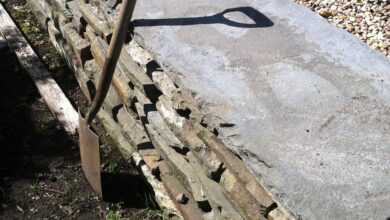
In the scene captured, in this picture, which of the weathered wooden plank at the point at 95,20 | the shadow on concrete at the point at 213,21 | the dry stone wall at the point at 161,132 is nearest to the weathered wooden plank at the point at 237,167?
the dry stone wall at the point at 161,132

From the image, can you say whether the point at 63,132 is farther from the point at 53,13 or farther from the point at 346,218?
the point at 346,218

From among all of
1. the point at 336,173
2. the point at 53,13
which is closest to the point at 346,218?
the point at 336,173

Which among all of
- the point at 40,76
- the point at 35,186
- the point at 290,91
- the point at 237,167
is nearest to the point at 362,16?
the point at 290,91

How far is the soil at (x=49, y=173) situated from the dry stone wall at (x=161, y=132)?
0.12 meters

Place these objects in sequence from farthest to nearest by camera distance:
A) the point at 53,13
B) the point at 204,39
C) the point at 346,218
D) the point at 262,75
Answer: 1. the point at 53,13
2. the point at 204,39
3. the point at 262,75
4. the point at 346,218

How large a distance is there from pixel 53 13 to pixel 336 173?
2.97 meters

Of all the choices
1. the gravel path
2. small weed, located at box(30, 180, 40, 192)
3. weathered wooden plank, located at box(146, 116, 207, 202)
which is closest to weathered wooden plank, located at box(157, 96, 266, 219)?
weathered wooden plank, located at box(146, 116, 207, 202)

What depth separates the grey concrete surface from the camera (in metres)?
2.51

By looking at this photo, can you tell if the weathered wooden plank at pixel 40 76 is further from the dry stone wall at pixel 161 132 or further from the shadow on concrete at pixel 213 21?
the shadow on concrete at pixel 213 21

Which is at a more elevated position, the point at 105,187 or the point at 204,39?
the point at 204,39

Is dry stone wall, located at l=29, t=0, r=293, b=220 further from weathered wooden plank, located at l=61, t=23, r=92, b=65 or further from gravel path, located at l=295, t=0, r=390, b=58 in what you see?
gravel path, located at l=295, t=0, r=390, b=58

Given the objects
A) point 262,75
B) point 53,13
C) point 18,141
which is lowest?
point 18,141

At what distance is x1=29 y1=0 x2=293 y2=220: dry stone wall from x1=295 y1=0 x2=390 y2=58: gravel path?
4.70 ft

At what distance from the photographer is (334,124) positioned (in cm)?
283
